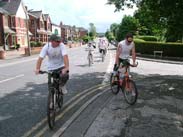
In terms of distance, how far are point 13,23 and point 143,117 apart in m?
51.7

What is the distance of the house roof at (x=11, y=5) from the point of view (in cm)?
5528

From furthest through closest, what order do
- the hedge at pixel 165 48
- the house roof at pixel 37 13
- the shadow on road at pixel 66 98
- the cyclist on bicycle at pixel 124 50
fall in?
the house roof at pixel 37 13
the hedge at pixel 165 48
the cyclist on bicycle at pixel 124 50
the shadow on road at pixel 66 98

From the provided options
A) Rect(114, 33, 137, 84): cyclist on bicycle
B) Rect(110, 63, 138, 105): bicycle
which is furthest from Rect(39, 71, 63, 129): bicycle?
Rect(114, 33, 137, 84): cyclist on bicycle

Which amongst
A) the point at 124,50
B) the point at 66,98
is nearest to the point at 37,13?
the point at 66,98

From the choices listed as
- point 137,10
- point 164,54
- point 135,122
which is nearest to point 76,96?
point 135,122

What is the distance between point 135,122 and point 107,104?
1.69 m

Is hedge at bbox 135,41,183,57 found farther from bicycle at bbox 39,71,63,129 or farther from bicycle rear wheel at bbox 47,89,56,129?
bicycle rear wheel at bbox 47,89,56,129

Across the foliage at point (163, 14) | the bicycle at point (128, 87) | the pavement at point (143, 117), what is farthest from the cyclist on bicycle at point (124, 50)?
the foliage at point (163, 14)

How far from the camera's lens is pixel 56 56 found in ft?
20.6

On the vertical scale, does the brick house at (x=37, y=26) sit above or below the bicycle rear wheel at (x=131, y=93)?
above

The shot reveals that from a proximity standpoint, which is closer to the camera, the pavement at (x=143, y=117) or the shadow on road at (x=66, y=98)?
the pavement at (x=143, y=117)

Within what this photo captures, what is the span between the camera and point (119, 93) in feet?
29.9

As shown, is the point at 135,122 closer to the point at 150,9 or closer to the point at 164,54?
the point at 150,9

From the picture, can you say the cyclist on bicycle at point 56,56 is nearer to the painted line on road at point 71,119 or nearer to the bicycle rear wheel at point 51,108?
the bicycle rear wheel at point 51,108
